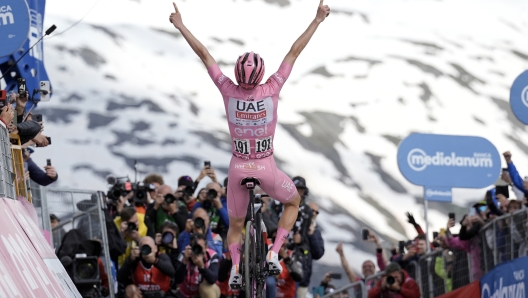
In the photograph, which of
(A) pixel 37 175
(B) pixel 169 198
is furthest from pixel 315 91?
(A) pixel 37 175

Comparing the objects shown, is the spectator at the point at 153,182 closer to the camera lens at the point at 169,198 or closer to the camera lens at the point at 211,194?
the camera lens at the point at 169,198

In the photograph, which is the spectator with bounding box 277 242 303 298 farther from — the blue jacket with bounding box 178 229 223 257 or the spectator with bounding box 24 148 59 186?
the spectator with bounding box 24 148 59 186

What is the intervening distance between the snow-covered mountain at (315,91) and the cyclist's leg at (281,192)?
691 inches

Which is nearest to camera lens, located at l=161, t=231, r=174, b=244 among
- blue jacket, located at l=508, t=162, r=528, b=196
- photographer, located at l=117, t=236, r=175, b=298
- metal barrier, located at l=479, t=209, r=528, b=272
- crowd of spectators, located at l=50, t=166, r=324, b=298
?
crowd of spectators, located at l=50, t=166, r=324, b=298

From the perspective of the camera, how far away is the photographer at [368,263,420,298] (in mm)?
14953

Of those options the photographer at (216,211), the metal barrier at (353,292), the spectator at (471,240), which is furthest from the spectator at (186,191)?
the spectator at (471,240)

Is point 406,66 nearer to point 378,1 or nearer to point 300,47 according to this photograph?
point 378,1

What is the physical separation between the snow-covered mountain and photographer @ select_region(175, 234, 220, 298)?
47.2 feet

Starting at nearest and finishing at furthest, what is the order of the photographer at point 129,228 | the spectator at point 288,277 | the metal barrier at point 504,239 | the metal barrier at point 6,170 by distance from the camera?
the metal barrier at point 6,170
the metal barrier at point 504,239
the photographer at point 129,228
the spectator at point 288,277

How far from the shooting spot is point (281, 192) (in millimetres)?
11195

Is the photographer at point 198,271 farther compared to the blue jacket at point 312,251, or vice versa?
the blue jacket at point 312,251

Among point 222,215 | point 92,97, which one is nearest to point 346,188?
point 92,97

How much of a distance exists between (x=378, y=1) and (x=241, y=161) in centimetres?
3564

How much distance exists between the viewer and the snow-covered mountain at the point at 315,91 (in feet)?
104
